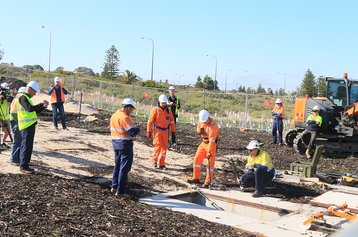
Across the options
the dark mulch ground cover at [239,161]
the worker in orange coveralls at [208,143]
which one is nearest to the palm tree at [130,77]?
the dark mulch ground cover at [239,161]

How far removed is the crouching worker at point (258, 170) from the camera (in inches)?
368

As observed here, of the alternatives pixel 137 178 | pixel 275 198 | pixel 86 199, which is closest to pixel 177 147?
pixel 137 178

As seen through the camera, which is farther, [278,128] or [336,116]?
[278,128]

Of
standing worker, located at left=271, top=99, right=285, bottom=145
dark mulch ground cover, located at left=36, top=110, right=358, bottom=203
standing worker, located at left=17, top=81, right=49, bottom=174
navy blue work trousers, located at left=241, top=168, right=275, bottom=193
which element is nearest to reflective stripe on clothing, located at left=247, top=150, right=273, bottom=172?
navy blue work trousers, located at left=241, top=168, right=275, bottom=193

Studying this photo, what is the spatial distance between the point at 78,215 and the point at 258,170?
168 inches

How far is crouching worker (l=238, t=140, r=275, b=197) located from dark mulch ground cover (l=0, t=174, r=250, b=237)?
2.50 m

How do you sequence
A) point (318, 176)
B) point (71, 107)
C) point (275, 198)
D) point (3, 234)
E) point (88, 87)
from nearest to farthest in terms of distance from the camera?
point (3, 234), point (275, 198), point (318, 176), point (71, 107), point (88, 87)

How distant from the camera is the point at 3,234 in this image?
525 centimetres

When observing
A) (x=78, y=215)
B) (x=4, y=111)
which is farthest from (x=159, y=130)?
(x=78, y=215)

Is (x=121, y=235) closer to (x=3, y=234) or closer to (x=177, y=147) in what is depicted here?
(x=3, y=234)

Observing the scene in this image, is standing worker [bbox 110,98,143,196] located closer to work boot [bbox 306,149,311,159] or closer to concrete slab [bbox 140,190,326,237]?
concrete slab [bbox 140,190,326,237]

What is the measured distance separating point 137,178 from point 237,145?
785 cm

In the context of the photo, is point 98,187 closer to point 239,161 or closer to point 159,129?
point 159,129

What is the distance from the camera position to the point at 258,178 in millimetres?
9398
